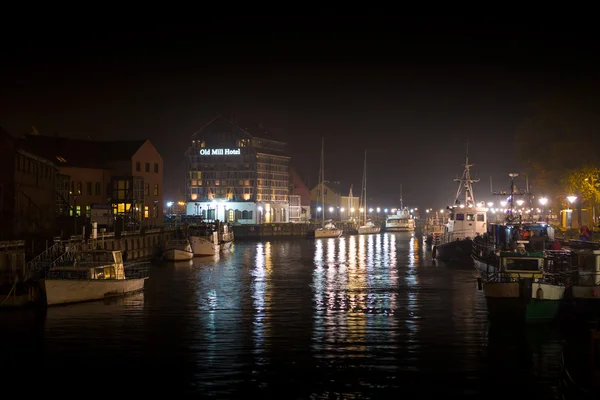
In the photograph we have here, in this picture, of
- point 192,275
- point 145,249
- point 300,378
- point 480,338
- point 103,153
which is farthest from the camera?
point 103,153

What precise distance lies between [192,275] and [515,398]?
135 feet

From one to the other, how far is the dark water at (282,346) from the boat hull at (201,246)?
31626mm

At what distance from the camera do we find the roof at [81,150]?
89.7 m

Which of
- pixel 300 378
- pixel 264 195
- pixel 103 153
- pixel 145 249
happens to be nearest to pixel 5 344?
pixel 300 378

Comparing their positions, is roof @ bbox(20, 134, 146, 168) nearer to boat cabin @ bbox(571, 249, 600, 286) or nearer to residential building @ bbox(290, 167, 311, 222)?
boat cabin @ bbox(571, 249, 600, 286)

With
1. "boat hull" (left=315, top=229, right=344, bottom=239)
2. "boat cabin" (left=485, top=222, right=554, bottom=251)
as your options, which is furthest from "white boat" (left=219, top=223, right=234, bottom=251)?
"boat cabin" (left=485, top=222, right=554, bottom=251)

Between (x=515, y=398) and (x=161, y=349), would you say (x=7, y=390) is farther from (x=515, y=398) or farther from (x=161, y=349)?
(x=515, y=398)

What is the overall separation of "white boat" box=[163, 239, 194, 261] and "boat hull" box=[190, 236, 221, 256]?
4.90m

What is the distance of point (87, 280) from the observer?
40781mm

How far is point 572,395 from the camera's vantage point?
74.7ft

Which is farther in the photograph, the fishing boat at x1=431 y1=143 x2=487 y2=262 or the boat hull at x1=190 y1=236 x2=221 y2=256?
the boat hull at x1=190 y1=236 x2=221 y2=256

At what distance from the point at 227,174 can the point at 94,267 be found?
11657 cm

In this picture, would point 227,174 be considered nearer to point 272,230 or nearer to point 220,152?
point 220,152

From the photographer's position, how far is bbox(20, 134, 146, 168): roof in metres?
89.7
